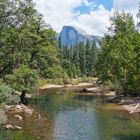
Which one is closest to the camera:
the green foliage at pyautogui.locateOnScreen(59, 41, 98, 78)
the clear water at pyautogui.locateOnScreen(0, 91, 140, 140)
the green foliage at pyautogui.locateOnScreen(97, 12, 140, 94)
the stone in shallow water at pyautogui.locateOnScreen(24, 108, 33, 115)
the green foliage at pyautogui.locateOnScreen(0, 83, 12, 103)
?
the green foliage at pyautogui.locateOnScreen(0, 83, 12, 103)

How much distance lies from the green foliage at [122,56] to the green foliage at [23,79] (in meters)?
23.1

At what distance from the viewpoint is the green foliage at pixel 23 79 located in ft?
178

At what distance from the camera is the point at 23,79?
5550 centimetres

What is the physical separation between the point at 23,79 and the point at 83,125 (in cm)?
1520

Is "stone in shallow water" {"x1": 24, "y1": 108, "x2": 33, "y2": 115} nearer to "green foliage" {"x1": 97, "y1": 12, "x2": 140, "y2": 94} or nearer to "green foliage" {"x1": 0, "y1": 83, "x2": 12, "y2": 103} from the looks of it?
"green foliage" {"x1": 0, "y1": 83, "x2": 12, "y2": 103}

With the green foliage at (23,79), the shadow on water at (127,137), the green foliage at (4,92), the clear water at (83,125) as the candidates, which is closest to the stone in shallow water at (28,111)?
the clear water at (83,125)

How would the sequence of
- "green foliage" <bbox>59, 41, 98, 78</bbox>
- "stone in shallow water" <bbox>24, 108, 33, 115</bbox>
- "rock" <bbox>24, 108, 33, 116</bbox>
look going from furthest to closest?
1. "green foliage" <bbox>59, 41, 98, 78</bbox>
2. "stone in shallow water" <bbox>24, 108, 33, 115</bbox>
3. "rock" <bbox>24, 108, 33, 116</bbox>

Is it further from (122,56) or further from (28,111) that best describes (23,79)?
(122,56)

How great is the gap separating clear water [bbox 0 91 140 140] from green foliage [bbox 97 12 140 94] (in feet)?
51.9

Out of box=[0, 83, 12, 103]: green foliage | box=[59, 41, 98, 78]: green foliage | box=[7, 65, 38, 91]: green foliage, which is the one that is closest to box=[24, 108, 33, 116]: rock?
box=[7, 65, 38, 91]: green foliage

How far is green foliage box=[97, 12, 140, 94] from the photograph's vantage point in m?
74.8

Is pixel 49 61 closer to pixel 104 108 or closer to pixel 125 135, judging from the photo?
pixel 104 108

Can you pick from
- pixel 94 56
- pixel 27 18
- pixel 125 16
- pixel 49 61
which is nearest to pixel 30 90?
pixel 49 61

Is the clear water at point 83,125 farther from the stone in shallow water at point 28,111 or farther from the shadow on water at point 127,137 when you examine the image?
the stone in shallow water at point 28,111
